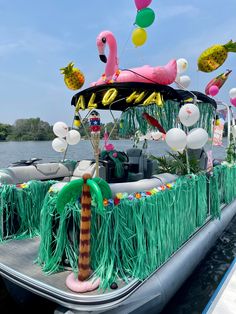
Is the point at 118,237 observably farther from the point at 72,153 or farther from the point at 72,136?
the point at 72,153

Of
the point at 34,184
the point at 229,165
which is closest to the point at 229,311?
the point at 34,184

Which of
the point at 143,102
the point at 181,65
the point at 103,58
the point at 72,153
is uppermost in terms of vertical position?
the point at 181,65

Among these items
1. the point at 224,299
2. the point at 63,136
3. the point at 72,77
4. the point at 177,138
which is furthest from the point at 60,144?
the point at 224,299

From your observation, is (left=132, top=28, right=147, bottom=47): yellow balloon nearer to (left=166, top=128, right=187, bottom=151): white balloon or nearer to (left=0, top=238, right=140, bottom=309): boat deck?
(left=166, top=128, right=187, bottom=151): white balloon

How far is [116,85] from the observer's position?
345 cm

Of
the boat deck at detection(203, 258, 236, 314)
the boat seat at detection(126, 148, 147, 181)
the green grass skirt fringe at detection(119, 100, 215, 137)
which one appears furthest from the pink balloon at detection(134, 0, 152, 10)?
the boat deck at detection(203, 258, 236, 314)

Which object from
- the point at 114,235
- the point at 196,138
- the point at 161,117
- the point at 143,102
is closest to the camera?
the point at 114,235

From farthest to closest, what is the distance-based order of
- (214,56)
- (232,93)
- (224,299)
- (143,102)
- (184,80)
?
(232,93), (184,80), (214,56), (143,102), (224,299)

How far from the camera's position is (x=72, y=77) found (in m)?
3.73

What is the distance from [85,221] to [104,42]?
2.39 meters

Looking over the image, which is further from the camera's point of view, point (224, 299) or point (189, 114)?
point (189, 114)

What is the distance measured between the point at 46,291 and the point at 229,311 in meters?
1.75

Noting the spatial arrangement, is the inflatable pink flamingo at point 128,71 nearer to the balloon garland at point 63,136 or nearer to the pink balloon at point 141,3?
the pink balloon at point 141,3

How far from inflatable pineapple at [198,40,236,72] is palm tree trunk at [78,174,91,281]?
275cm
